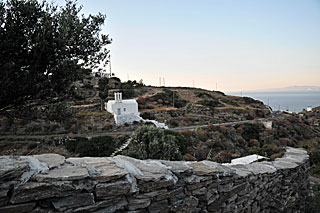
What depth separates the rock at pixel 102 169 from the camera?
5.57 feet

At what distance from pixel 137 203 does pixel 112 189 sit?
0.34 m

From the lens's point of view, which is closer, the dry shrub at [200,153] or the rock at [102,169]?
the rock at [102,169]

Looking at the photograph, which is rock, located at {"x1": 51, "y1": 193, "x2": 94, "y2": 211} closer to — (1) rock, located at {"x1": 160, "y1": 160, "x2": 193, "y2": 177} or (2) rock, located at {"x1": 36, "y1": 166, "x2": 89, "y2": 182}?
(2) rock, located at {"x1": 36, "y1": 166, "x2": 89, "y2": 182}

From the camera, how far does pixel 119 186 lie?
1.73 m

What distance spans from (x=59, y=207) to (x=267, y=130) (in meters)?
27.0

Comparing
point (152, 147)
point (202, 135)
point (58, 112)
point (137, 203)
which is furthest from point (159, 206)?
point (202, 135)

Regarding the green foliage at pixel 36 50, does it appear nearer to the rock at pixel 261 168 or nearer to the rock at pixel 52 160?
the rock at pixel 52 160

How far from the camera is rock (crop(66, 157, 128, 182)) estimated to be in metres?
Result: 1.70

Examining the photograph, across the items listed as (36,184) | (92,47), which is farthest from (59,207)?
(92,47)

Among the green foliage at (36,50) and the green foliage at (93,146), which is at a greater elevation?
the green foliage at (36,50)

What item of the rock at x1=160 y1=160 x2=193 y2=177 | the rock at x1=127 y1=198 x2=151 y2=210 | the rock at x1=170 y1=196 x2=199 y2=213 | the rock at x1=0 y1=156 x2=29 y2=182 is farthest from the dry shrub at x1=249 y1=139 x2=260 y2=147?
the rock at x1=0 y1=156 x2=29 y2=182

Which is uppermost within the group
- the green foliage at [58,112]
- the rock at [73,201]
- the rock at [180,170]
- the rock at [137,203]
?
the green foliage at [58,112]

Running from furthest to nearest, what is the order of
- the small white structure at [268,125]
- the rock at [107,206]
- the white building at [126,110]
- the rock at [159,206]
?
the small white structure at [268,125], the white building at [126,110], the rock at [159,206], the rock at [107,206]

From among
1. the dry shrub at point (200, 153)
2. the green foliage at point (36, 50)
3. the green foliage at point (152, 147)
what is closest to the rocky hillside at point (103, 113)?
the green foliage at point (36, 50)
